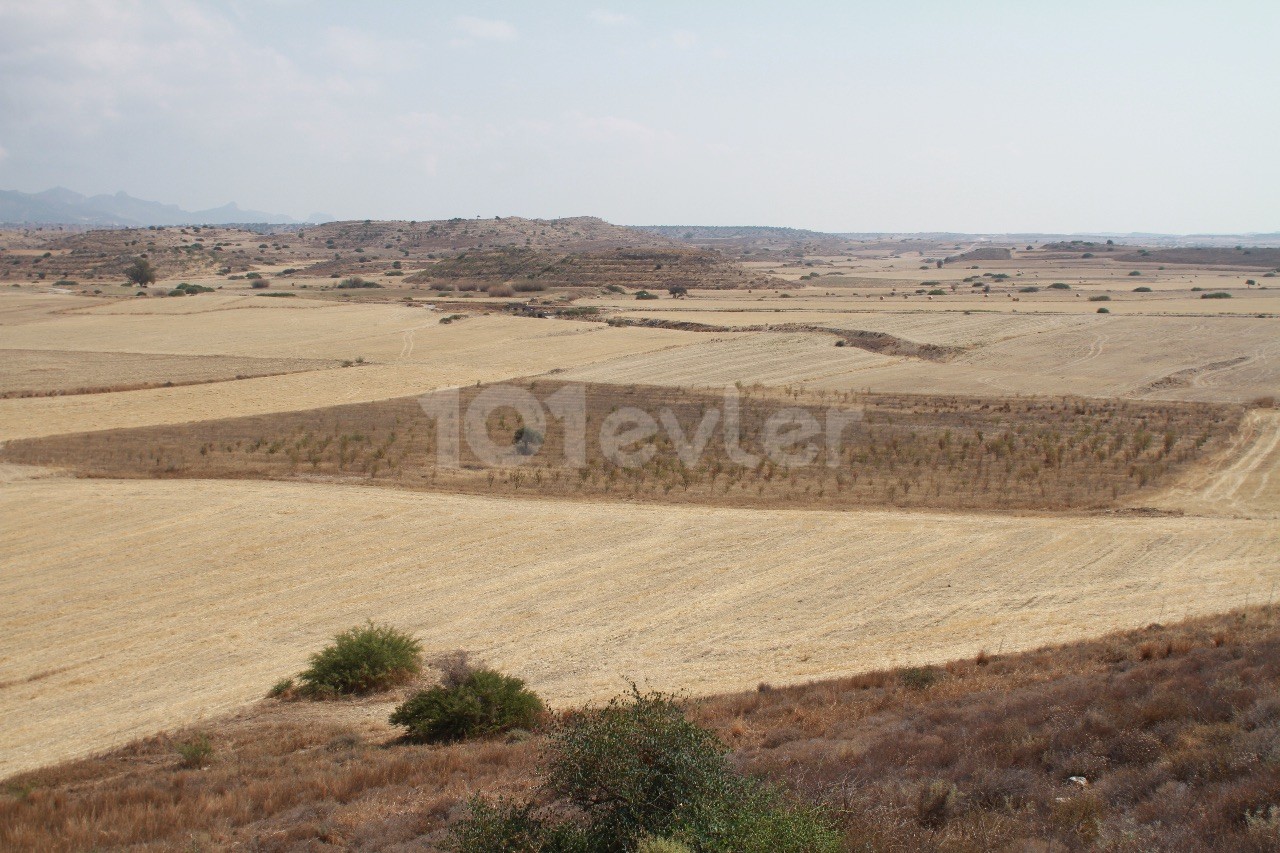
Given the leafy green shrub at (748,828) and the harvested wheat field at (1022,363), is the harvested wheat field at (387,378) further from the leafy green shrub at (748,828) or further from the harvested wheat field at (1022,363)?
the leafy green shrub at (748,828)

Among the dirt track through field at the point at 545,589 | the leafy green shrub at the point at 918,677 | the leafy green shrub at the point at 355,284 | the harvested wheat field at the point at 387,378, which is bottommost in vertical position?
the dirt track through field at the point at 545,589

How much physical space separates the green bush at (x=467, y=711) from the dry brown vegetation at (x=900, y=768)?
17.4 inches

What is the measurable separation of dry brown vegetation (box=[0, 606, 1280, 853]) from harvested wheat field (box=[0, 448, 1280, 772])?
7.29ft

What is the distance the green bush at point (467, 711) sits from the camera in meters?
12.8

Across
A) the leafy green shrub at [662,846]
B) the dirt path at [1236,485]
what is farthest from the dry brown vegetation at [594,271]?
the leafy green shrub at [662,846]

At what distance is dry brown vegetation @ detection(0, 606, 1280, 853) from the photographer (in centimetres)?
764

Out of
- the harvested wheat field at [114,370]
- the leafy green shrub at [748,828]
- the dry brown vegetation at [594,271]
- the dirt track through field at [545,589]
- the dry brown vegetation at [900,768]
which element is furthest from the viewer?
the dry brown vegetation at [594,271]

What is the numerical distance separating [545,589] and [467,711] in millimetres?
6429

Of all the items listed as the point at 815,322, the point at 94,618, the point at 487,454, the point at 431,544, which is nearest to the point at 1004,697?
the point at 431,544

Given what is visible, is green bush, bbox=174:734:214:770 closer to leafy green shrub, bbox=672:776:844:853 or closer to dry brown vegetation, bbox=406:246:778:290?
leafy green shrub, bbox=672:776:844:853

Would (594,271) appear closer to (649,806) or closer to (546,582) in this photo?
(546,582)

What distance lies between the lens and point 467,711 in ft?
42.2

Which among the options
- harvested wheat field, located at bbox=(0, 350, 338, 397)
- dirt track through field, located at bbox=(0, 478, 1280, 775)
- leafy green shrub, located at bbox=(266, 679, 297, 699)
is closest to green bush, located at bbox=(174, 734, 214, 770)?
dirt track through field, located at bbox=(0, 478, 1280, 775)

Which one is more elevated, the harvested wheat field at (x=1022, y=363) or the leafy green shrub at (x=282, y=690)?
the harvested wheat field at (x=1022, y=363)
